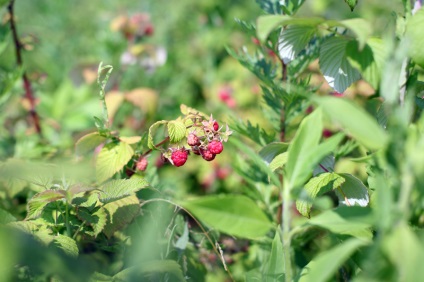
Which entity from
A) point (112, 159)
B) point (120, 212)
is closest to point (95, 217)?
point (120, 212)

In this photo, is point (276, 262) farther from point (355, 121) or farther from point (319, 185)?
point (355, 121)

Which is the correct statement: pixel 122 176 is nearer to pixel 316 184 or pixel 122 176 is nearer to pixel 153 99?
pixel 316 184

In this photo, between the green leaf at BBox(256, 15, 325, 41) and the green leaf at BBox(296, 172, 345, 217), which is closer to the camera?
the green leaf at BBox(256, 15, 325, 41)

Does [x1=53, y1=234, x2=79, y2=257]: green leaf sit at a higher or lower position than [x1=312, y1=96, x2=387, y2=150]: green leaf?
lower

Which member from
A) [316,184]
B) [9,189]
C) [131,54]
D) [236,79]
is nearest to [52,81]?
[131,54]

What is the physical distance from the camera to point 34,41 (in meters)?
1.63

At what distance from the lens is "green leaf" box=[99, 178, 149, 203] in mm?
880

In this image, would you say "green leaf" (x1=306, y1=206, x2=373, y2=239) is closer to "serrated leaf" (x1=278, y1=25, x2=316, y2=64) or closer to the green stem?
the green stem

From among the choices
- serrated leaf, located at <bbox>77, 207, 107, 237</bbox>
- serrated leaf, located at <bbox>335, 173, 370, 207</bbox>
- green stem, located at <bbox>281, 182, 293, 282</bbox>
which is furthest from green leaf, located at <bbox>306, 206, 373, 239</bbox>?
serrated leaf, located at <bbox>77, 207, 107, 237</bbox>

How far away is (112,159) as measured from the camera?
3.30 ft

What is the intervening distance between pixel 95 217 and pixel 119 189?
0.20 ft

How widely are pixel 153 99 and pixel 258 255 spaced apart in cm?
87

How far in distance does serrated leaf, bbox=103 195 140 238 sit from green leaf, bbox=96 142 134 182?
0.09 meters

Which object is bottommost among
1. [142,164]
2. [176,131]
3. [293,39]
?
[142,164]
